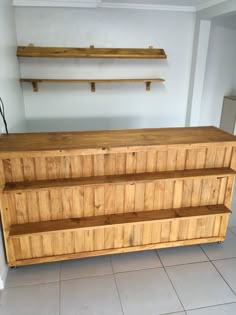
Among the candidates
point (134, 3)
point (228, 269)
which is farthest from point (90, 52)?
point (228, 269)

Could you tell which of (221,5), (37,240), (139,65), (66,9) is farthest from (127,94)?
(37,240)

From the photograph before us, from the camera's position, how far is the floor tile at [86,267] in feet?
6.68

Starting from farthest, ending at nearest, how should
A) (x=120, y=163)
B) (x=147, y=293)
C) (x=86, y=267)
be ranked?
(x=86, y=267) < (x=120, y=163) < (x=147, y=293)

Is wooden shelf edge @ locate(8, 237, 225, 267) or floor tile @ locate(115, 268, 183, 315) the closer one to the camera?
floor tile @ locate(115, 268, 183, 315)

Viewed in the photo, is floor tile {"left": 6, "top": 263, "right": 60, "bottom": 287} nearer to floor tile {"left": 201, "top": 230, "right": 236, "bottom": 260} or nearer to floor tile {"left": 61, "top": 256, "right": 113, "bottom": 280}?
floor tile {"left": 61, "top": 256, "right": 113, "bottom": 280}

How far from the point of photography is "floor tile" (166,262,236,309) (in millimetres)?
1837

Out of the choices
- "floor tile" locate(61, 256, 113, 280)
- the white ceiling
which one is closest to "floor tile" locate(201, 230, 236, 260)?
"floor tile" locate(61, 256, 113, 280)

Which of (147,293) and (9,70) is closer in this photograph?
(147,293)

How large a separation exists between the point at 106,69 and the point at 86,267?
8.53 ft

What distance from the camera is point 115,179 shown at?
194 cm

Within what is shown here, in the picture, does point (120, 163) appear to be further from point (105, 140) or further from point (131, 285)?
point (131, 285)

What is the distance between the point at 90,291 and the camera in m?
1.89

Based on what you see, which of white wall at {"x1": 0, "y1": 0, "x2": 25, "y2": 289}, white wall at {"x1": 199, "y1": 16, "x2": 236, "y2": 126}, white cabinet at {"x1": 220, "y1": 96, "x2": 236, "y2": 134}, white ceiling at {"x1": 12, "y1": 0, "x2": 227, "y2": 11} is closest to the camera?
white wall at {"x1": 0, "y1": 0, "x2": 25, "y2": 289}

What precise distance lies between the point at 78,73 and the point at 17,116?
1.10m
